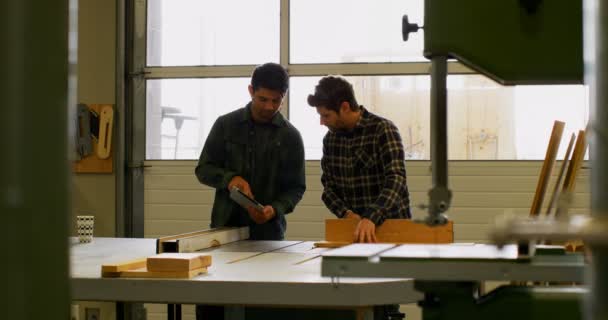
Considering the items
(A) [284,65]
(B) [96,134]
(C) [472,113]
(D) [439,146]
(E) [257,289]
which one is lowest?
(E) [257,289]

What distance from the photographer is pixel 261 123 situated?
385cm

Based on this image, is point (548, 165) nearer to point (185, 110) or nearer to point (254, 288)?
point (254, 288)

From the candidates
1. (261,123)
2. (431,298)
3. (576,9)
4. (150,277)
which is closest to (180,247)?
(150,277)

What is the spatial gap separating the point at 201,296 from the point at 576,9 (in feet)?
4.29

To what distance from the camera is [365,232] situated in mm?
3273

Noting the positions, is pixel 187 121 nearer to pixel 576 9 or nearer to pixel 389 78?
pixel 389 78

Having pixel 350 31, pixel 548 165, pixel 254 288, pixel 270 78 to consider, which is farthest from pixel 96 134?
pixel 548 165

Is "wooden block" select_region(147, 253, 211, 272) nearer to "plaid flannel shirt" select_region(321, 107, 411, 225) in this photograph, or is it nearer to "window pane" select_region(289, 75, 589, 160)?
"plaid flannel shirt" select_region(321, 107, 411, 225)

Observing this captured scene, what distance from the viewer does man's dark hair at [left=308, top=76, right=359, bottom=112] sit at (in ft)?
11.8

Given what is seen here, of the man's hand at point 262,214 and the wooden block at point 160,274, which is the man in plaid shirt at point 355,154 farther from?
the wooden block at point 160,274

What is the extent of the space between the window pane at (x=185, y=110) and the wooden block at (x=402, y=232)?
2778mm

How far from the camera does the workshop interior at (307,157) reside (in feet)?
2.27

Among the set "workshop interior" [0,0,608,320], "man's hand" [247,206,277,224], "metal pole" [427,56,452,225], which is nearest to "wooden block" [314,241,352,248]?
"workshop interior" [0,0,608,320]

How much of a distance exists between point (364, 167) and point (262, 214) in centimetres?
49
